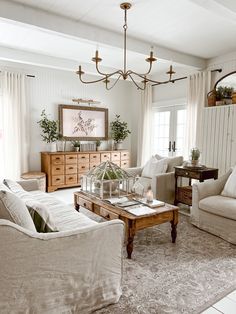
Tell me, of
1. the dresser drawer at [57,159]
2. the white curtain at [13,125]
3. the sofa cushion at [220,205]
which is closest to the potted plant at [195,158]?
the sofa cushion at [220,205]

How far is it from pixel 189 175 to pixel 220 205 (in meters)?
0.99

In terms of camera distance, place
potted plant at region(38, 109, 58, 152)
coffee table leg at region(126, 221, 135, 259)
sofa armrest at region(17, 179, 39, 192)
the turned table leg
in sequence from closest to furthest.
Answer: coffee table leg at region(126, 221, 135, 259) → the turned table leg → sofa armrest at region(17, 179, 39, 192) → potted plant at region(38, 109, 58, 152)

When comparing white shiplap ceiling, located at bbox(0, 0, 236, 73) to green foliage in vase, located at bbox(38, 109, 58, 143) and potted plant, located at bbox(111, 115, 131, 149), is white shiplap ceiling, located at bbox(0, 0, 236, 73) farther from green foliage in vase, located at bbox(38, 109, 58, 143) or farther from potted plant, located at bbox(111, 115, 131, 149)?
potted plant, located at bbox(111, 115, 131, 149)

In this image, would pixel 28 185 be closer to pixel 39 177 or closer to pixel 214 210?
pixel 39 177

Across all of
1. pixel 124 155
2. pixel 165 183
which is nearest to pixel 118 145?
pixel 124 155

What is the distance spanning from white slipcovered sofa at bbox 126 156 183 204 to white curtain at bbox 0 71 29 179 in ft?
8.97

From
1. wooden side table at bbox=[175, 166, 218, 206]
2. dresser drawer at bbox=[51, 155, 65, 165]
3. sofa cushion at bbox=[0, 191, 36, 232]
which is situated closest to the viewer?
sofa cushion at bbox=[0, 191, 36, 232]

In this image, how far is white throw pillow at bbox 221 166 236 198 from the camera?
10.1ft

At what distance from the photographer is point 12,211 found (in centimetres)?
148

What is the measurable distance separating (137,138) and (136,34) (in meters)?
3.42

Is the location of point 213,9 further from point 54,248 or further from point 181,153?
point 181,153

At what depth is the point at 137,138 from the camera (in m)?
6.73

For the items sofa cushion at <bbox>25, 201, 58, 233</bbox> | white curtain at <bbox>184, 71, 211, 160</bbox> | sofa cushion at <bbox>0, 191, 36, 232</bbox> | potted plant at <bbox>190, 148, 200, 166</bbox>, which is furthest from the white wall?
→ sofa cushion at <bbox>0, 191, 36, 232</bbox>

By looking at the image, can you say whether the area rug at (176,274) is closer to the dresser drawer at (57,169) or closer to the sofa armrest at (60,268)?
the sofa armrest at (60,268)
